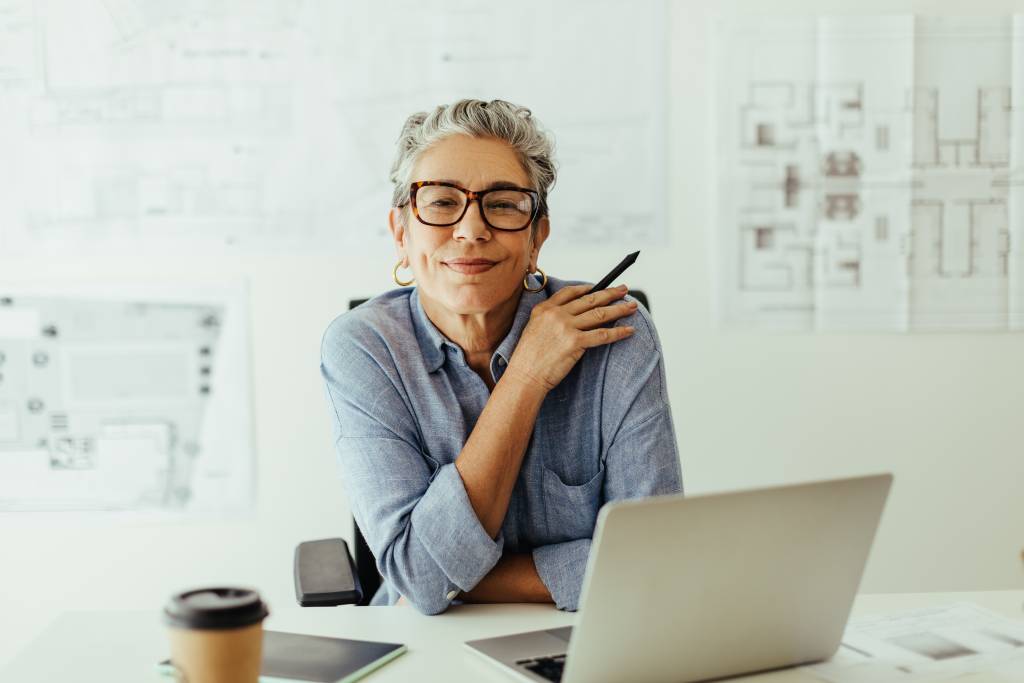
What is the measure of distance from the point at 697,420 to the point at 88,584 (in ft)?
5.48

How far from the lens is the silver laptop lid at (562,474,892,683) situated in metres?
0.88

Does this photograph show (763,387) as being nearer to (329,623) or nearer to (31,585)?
(329,623)

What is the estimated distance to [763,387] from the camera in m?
2.64

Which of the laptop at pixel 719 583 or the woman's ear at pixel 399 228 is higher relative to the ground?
Answer: the woman's ear at pixel 399 228

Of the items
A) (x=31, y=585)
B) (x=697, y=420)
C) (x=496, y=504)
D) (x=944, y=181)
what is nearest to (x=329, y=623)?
(x=496, y=504)

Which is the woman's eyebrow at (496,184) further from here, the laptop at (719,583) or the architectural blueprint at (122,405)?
the architectural blueprint at (122,405)

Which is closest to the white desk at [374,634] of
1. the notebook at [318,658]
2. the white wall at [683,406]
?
the notebook at [318,658]

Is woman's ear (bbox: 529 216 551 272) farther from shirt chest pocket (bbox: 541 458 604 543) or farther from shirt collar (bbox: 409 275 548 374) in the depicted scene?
shirt chest pocket (bbox: 541 458 604 543)

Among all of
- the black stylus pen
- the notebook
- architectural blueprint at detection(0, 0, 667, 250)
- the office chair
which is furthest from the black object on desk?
architectural blueprint at detection(0, 0, 667, 250)

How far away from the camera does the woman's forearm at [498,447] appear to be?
4.52 ft

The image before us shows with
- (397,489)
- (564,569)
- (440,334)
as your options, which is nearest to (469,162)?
(440,334)

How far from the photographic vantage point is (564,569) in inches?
53.0

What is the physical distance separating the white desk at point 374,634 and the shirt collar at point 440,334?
428 mm

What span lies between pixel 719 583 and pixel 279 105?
200cm
